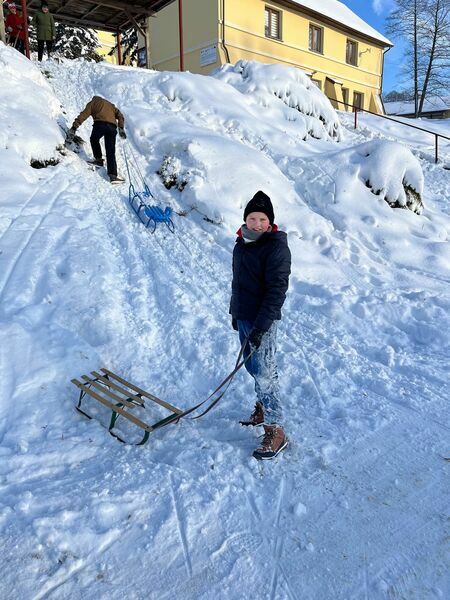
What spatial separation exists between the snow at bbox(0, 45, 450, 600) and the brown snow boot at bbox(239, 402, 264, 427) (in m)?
0.12

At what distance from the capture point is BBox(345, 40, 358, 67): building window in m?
27.6

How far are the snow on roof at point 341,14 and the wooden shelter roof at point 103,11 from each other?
10503mm

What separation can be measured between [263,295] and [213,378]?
1.45 meters

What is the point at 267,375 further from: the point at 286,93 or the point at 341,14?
the point at 341,14

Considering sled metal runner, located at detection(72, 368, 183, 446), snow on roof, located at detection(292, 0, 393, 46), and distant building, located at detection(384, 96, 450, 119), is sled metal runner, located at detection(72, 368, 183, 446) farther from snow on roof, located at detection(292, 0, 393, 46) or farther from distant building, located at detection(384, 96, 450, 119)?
distant building, located at detection(384, 96, 450, 119)

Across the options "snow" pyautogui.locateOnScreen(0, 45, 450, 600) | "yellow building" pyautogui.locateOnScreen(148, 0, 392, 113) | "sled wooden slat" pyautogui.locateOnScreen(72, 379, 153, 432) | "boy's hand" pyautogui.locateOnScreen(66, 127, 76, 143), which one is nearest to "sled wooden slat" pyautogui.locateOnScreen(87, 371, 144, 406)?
"sled wooden slat" pyautogui.locateOnScreen(72, 379, 153, 432)

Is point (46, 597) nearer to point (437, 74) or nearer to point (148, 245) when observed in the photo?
point (148, 245)

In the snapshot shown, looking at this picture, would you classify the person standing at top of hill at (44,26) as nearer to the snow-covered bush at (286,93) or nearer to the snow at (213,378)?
the snow at (213,378)

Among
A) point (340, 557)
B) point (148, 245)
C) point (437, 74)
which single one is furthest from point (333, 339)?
point (437, 74)

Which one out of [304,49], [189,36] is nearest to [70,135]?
[189,36]

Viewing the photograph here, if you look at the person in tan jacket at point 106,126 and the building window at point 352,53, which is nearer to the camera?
the person in tan jacket at point 106,126

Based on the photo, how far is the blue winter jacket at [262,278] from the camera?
9.90 ft

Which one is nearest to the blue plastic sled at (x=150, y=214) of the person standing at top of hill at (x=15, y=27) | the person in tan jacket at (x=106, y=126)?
the person in tan jacket at (x=106, y=126)

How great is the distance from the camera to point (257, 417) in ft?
11.8
